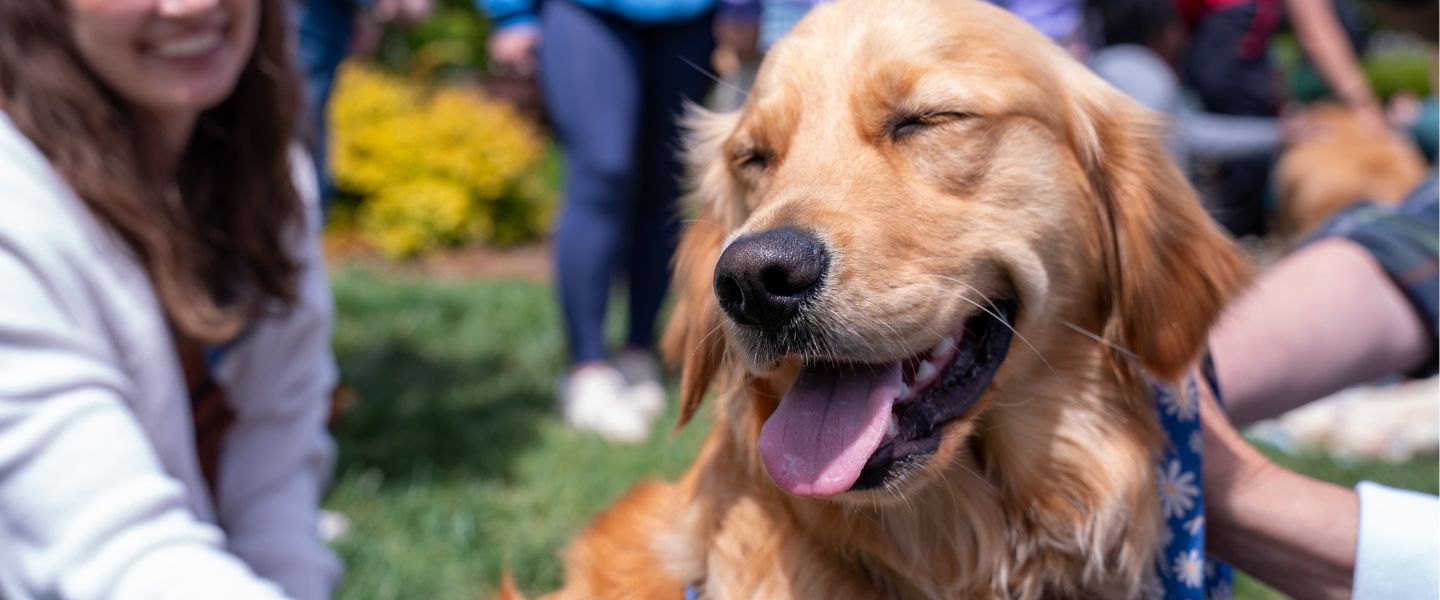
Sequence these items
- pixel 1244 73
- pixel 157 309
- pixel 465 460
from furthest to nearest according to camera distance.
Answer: pixel 1244 73, pixel 465 460, pixel 157 309

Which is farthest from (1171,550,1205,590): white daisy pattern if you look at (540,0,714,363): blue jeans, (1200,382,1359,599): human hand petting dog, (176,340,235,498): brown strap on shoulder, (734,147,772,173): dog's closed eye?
(540,0,714,363): blue jeans

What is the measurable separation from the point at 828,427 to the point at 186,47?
1421mm

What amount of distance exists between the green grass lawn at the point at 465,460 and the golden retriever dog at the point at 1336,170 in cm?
351

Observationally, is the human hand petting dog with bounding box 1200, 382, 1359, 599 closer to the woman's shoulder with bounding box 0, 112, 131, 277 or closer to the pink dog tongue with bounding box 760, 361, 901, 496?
the pink dog tongue with bounding box 760, 361, 901, 496

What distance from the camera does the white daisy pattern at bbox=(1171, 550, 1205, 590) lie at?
72.7 inches

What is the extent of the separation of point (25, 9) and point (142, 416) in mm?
752


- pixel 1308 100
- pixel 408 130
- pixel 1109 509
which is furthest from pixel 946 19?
pixel 1308 100

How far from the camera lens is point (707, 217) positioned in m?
2.29

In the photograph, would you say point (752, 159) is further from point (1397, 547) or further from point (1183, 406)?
point (1397, 547)

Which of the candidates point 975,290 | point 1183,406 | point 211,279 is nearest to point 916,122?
point 975,290

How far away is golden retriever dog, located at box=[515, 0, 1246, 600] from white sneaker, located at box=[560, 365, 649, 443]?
2.31 m

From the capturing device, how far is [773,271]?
162 cm

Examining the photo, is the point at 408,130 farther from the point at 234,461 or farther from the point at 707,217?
the point at 707,217

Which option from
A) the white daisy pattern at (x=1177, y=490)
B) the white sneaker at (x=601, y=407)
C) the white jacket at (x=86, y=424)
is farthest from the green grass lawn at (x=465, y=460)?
the white daisy pattern at (x=1177, y=490)
